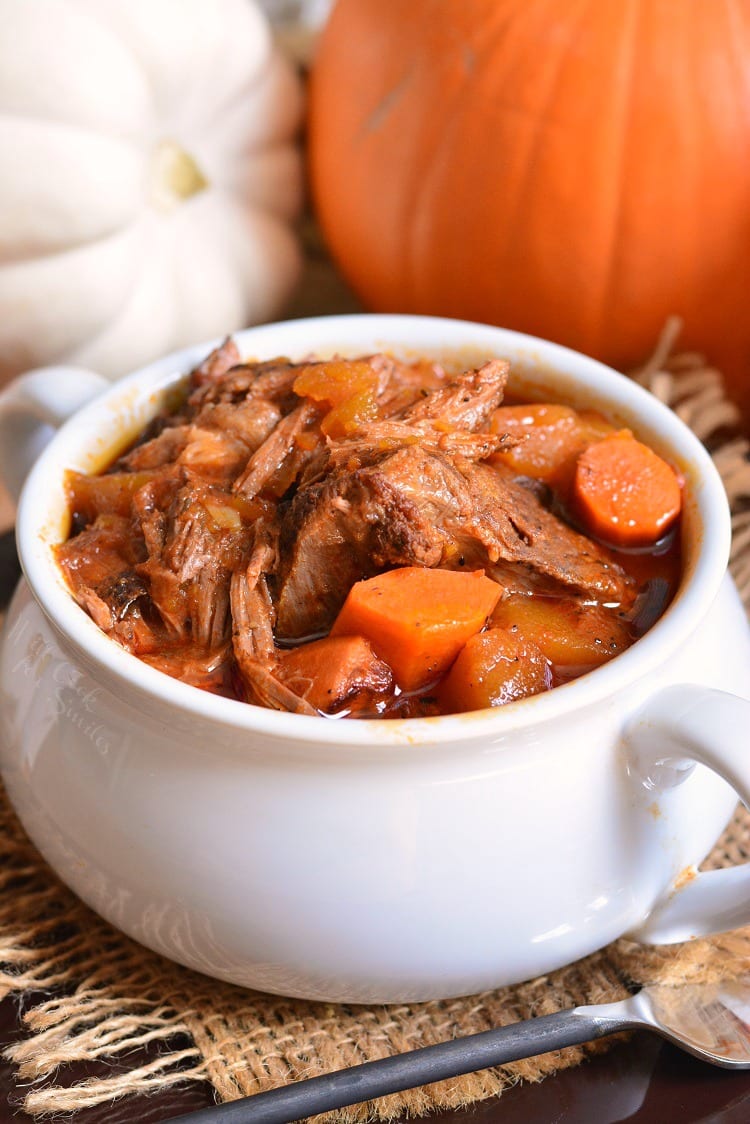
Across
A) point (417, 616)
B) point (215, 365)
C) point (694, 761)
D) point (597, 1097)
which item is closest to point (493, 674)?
point (417, 616)

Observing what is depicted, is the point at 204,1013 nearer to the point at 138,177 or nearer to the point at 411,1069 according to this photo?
the point at 411,1069

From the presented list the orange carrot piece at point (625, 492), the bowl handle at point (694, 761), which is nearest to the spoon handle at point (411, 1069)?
the bowl handle at point (694, 761)

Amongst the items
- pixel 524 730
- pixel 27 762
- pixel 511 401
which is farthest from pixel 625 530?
pixel 27 762

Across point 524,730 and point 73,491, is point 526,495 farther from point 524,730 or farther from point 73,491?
point 73,491

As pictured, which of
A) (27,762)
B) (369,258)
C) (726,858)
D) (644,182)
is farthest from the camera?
(369,258)

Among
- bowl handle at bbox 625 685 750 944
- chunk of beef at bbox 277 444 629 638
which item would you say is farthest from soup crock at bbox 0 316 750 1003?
chunk of beef at bbox 277 444 629 638

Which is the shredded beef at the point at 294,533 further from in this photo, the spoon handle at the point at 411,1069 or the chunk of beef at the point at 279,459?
the spoon handle at the point at 411,1069
